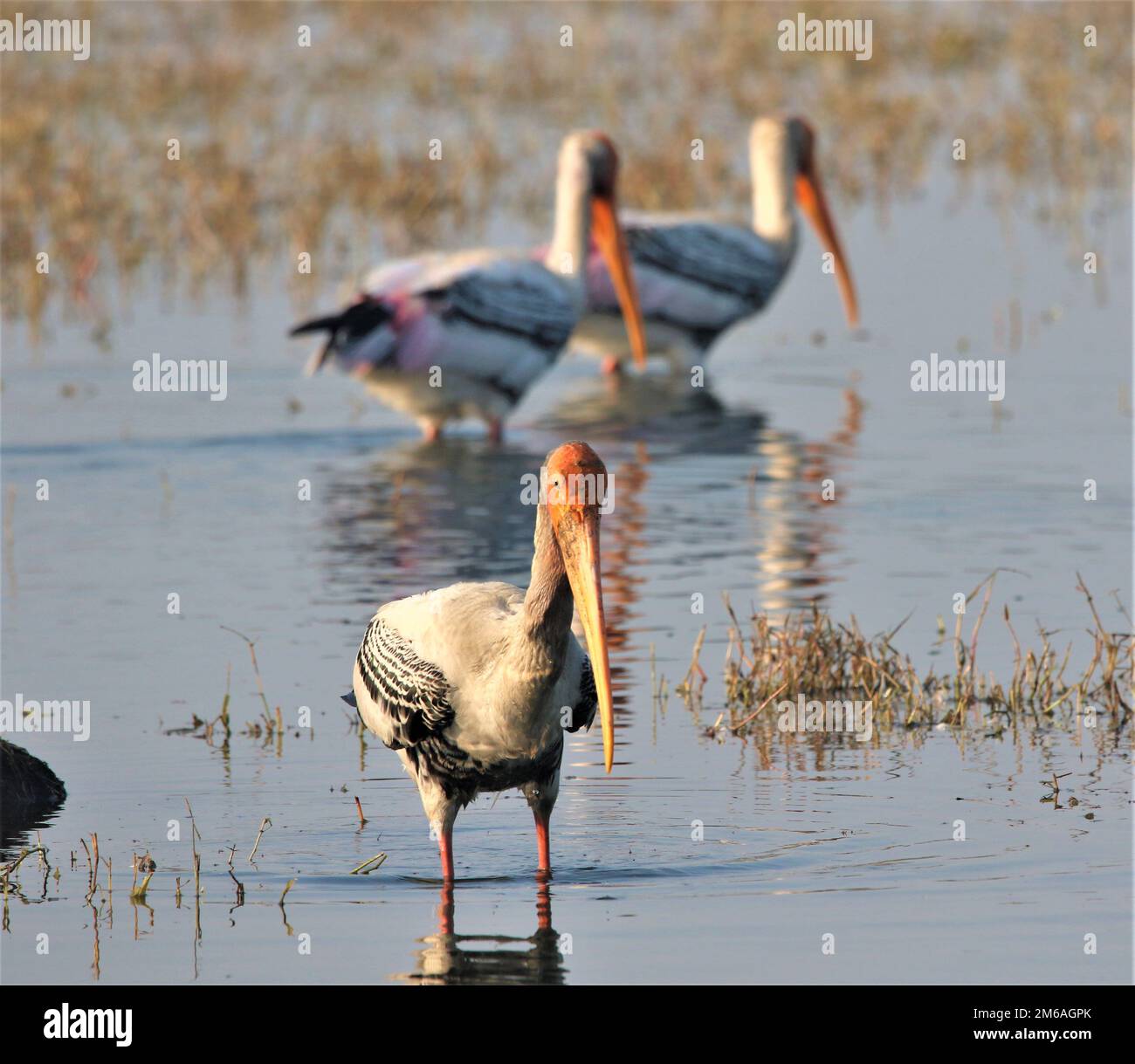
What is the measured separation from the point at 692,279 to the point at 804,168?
69.3 inches

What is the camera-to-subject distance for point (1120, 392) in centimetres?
1336

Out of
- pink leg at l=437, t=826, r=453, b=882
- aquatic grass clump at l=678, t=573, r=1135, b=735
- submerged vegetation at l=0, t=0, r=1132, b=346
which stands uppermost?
submerged vegetation at l=0, t=0, r=1132, b=346

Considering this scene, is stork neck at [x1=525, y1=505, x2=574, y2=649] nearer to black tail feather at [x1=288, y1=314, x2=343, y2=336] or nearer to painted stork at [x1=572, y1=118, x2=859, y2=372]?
black tail feather at [x1=288, y1=314, x2=343, y2=336]

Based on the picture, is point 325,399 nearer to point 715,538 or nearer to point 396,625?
point 715,538

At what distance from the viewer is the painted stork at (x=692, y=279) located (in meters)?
15.1

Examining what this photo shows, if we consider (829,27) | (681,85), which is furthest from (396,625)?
(829,27)

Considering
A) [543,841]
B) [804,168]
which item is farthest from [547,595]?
[804,168]

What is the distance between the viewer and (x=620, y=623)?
29.1ft

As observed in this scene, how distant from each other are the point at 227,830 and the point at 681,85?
19910 mm

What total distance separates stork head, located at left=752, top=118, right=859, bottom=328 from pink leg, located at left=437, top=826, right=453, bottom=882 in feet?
32.6

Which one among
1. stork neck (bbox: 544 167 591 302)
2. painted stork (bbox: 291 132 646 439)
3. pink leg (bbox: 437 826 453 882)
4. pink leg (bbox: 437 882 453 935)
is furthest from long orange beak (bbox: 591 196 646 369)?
pink leg (bbox: 437 882 453 935)

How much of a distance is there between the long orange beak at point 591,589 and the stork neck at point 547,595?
0.03m

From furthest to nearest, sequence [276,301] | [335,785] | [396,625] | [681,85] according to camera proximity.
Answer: [681,85] → [276,301] → [335,785] → [396,625]

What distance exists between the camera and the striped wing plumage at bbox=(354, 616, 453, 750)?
19.7ft
